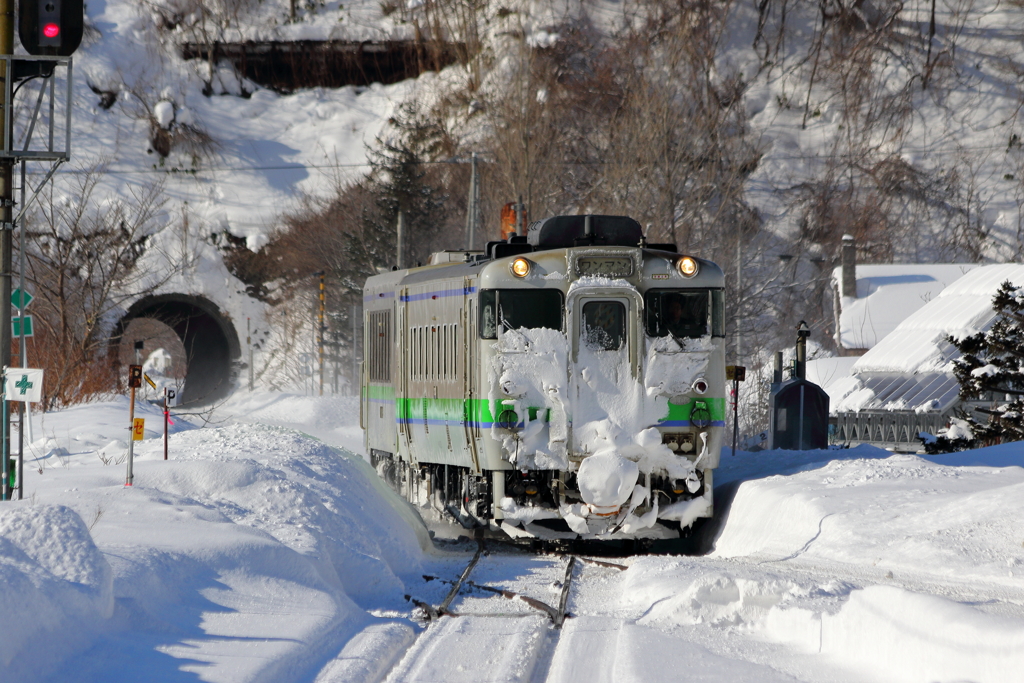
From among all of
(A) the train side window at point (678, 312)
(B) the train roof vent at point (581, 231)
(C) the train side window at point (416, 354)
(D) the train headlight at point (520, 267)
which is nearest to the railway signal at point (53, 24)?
(D) the train headlight at point (520, 267)

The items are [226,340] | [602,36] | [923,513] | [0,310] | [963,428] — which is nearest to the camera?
[923,513]

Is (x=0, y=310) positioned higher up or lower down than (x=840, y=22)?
lower down

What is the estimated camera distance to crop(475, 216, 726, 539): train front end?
1262cm

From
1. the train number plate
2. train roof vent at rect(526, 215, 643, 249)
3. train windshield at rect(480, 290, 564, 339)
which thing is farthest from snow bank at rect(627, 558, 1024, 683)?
train roof vent at rect(526, 215, 643, 249)

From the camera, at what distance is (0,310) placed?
12.1m

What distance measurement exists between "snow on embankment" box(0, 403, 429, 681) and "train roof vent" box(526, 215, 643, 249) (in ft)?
12.2

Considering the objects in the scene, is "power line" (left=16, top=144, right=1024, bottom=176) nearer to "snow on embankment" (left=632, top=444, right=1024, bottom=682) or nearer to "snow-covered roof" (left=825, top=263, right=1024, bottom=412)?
"snow-covered roof" (left=825, top=263, right=1024, bottom=412)

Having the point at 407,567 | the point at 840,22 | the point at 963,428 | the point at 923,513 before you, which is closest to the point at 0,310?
the point at 407,567

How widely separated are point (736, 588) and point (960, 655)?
2.68m

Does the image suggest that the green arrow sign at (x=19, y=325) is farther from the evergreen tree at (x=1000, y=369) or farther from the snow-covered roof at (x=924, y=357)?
the snow-covered roof at (x=924, y=357)

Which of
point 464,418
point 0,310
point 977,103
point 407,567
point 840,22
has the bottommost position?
point 407,567

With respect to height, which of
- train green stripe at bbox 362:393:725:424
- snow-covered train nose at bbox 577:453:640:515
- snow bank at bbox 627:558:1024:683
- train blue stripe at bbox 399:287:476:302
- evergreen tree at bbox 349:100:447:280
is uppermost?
evergreen tree at bbox 349:100:447:280

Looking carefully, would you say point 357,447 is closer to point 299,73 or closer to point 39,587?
point 39,587

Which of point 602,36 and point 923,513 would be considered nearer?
point 923,513
